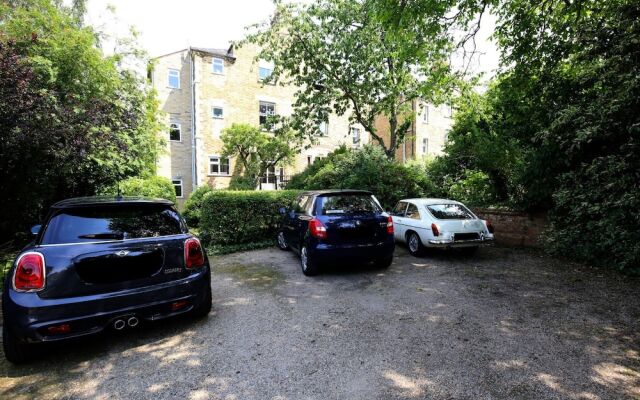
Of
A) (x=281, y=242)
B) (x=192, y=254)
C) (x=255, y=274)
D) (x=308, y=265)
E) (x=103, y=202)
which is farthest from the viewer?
(x=281, y=242)

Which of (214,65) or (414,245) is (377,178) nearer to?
(414,245)

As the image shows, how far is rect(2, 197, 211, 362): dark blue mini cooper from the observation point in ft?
10.1

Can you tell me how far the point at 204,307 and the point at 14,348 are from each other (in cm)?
186

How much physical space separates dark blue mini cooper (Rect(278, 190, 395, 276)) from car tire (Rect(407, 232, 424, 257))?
1568 millimetres

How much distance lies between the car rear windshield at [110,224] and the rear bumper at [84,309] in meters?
0.59

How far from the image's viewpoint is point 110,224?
3633 mm

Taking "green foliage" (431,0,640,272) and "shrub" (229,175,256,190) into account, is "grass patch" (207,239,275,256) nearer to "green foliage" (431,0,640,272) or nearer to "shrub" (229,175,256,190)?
"green foliage" (431,0,640,272)

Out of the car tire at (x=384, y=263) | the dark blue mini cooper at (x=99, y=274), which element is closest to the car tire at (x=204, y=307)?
the dark blue mini cooper at (x=99, y=274)

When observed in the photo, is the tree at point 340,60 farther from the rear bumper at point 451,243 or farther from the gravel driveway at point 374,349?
the gravel driveway at point 374,349

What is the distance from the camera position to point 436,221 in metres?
7.74

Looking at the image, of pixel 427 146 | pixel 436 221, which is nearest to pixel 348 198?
pixel 436 221

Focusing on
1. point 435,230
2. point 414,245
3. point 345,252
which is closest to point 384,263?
point 345,252

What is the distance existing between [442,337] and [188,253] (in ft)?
10.5

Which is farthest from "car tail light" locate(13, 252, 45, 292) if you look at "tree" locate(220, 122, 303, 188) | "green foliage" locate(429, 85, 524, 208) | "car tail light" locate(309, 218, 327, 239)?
"tree" locate(220, 122, 303, 188)
